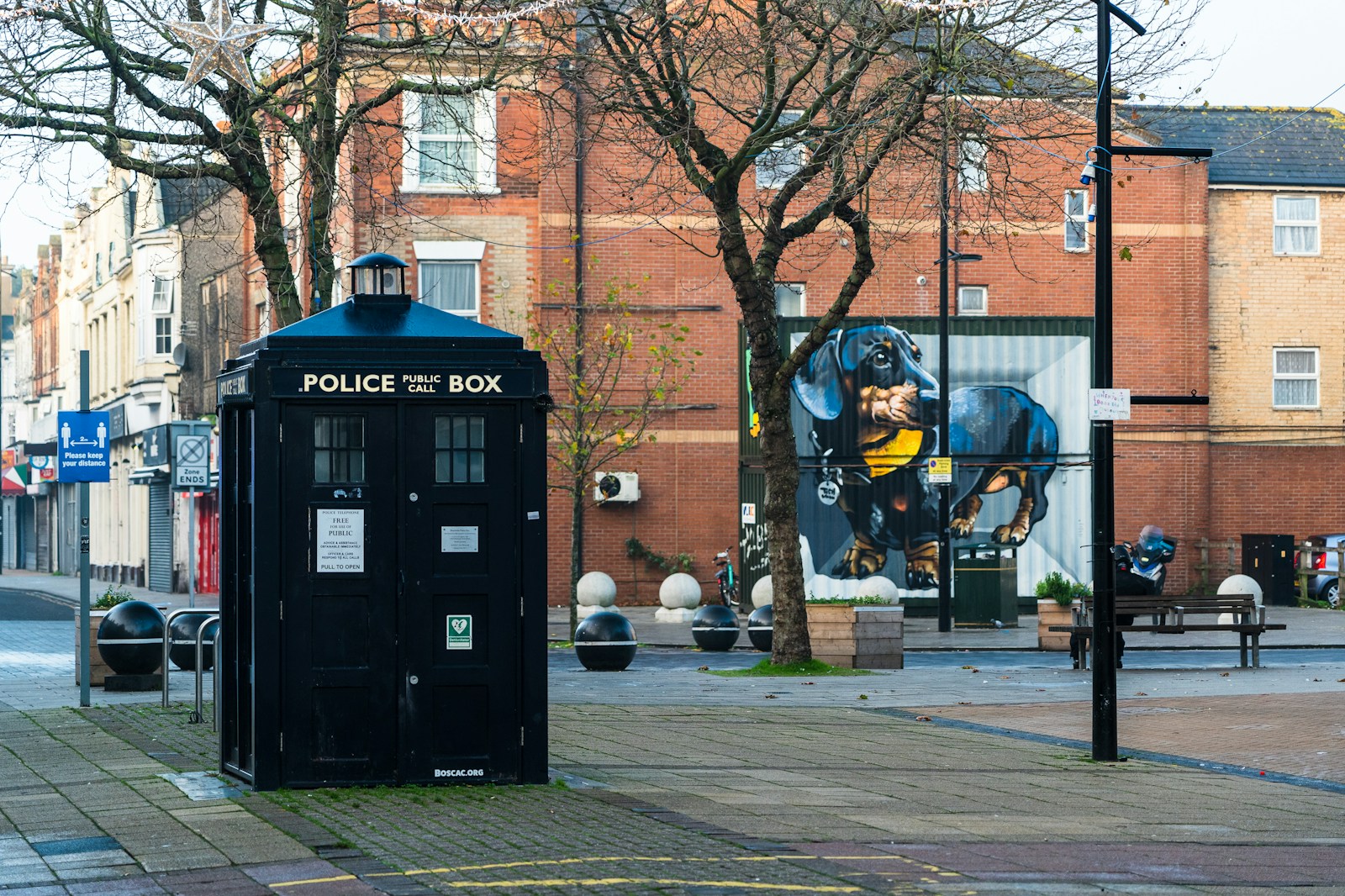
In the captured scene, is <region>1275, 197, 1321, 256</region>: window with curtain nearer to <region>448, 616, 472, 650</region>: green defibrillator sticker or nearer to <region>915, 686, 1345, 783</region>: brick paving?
<region>915, 686, 1345, 783</region>: brick paving

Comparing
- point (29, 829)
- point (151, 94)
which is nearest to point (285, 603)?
point (29, 829)

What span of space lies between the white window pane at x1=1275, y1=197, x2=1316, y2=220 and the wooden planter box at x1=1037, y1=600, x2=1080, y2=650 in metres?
18.3

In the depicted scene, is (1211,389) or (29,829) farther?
(1211,389)

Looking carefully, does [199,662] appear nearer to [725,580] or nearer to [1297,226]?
[725,580]

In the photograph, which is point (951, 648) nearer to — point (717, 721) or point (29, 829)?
point (717, 721)

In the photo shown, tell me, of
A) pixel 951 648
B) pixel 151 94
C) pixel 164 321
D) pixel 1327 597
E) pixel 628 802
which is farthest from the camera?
pixel 164 321

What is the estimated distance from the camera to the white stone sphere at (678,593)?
105 ft

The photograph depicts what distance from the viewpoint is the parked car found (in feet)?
115

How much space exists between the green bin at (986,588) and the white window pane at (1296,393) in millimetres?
13074

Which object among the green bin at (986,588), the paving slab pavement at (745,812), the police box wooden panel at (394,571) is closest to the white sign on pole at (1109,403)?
the paving slab pavement at (745,812)

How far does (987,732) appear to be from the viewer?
1424 centimetres

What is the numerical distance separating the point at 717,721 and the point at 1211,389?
26616 mm

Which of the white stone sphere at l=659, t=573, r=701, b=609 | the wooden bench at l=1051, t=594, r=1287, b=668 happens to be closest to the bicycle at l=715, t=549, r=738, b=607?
the white stone sphere at l=659, t=573, r=701, b=609

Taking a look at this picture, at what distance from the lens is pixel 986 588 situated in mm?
29141
